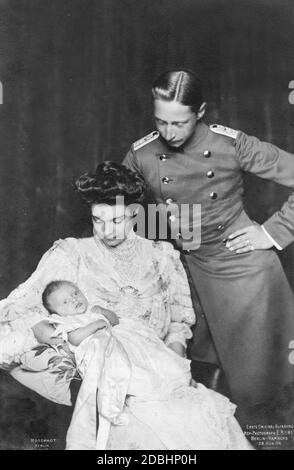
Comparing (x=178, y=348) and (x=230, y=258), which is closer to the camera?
(x=178, y=348)

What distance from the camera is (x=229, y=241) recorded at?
3.09m

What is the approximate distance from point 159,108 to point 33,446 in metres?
1.55

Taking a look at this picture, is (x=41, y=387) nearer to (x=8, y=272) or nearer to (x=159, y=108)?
(x=8, y=272)

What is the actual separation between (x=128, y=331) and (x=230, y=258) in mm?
559

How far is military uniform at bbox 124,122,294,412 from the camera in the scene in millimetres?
3061

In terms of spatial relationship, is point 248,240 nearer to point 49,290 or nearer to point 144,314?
point 144,314

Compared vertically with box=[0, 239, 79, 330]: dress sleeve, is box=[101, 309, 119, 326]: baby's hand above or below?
below

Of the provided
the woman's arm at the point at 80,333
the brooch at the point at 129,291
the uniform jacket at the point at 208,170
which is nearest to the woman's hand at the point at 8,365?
the woman's arm at the point at 80,333

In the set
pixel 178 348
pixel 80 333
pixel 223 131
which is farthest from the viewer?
pixel 223 131

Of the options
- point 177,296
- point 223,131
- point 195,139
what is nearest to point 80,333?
point 177,296

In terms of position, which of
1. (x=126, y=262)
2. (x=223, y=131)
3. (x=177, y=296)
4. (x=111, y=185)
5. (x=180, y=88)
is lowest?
A: (x=177, y=296)

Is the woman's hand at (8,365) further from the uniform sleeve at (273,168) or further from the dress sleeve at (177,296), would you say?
the uniform sleeve at (273,168)

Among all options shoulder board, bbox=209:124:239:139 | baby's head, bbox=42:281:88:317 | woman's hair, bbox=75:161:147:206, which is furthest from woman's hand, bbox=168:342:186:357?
shoulder board, bbox=209:124:239:139

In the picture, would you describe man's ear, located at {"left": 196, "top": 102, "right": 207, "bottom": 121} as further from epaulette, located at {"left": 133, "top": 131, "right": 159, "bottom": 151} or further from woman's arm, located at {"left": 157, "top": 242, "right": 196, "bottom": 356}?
woman's arm, located at {"left": 157, "top": 242, "right": 196, "bottom": 356}
